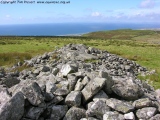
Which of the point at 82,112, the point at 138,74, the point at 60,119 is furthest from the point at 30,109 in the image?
the point at 138,74

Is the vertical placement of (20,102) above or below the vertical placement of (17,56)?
above

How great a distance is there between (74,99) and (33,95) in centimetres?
204

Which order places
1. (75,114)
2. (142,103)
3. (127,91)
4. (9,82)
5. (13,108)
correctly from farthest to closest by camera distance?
(9,82), (127,91), (142,103), (75,114), (13,108)

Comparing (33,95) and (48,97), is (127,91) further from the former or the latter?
(33,95)

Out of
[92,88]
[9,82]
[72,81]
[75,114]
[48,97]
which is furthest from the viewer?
[9,82]

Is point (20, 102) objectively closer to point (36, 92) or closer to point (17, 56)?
point (36, 92)

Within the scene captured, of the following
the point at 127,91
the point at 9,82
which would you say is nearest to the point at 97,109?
the point at 127,91

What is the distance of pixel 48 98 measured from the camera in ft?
42.5

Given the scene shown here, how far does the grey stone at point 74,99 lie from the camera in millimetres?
12727

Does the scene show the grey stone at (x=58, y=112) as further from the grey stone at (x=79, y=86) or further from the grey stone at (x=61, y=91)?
the grey stone at (x=79, y=86)

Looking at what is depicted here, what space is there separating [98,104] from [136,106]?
1919 millimetres

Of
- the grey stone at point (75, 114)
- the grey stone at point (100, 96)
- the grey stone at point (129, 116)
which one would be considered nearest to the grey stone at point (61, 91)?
the grey stone at point (75, 114)

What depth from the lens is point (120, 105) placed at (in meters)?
12.3

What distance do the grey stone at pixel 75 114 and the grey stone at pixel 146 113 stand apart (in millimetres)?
2662
